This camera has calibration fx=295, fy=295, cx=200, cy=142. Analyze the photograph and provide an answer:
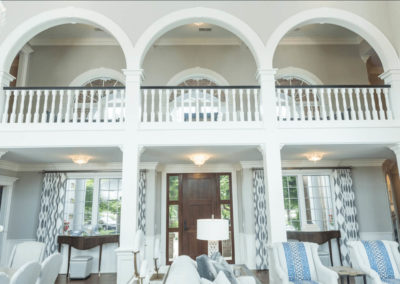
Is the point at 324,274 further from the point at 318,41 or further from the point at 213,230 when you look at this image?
the point at 318,41

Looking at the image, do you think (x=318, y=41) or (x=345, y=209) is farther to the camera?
(x=318, y=41)

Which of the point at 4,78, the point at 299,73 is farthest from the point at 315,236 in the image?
the point at 4,78

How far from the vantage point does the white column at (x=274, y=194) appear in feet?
16.2

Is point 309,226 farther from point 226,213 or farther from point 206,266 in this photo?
point 206,266

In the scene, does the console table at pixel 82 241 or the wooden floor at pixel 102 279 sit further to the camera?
the console table at pixel 82 241

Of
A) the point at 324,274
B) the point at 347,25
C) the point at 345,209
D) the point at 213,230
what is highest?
the point at 347,25

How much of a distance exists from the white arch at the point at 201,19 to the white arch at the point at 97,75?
2.56 metres

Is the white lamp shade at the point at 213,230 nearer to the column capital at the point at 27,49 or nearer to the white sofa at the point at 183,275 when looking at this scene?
the white sofa at the point at 183,275

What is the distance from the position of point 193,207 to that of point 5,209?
15.0 feet

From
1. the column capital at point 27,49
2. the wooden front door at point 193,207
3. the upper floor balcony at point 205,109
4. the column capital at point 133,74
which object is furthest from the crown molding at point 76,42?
the wooden front door at point 193,207

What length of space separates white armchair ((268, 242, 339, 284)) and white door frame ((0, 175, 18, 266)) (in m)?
6.29

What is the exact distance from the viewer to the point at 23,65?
Answer: 25.6ft

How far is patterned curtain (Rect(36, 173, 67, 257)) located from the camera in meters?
6.91

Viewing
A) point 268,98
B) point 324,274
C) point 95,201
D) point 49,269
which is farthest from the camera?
point 95,201
